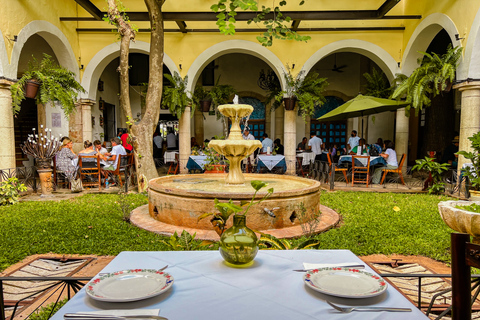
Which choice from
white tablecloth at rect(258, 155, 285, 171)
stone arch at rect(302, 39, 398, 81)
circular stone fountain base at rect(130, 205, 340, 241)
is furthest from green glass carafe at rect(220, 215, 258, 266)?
stone arch at rect(302, 39, 398, 81)

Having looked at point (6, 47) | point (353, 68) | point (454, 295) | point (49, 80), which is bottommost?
point (454, 295)

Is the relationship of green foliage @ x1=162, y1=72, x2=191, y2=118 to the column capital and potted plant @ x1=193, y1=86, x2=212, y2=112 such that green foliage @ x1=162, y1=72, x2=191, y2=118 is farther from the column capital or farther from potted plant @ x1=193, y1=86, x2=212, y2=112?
the column capital

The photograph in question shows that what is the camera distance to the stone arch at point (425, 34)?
293 inches

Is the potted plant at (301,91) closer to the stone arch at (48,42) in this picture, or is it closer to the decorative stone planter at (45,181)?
the stone arch at (48,42)

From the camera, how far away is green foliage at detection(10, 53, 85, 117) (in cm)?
670

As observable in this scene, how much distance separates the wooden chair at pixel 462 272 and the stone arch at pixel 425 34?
7.29 m

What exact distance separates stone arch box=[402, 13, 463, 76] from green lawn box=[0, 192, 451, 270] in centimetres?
404

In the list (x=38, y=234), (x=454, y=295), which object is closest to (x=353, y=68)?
(x=38, y=234)

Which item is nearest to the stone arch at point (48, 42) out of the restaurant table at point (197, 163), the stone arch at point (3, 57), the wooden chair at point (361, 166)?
the stone arch at point (3, 57)

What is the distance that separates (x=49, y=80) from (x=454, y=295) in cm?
778

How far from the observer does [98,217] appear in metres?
5.03

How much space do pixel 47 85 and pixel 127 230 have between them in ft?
15.1

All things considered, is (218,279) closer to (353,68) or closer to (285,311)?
A: (285,311)

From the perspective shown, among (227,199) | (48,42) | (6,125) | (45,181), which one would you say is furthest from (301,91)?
(6,125)
